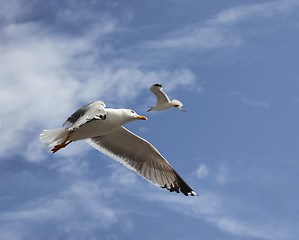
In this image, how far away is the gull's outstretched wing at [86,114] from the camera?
21.3 ft

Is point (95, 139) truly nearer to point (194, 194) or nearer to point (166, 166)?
point (166, 166)

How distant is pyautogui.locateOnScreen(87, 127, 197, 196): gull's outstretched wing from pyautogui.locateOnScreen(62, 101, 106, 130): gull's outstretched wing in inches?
76.7

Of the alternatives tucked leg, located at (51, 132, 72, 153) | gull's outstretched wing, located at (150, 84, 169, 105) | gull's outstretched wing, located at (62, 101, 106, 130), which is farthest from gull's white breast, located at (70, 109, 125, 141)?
gull's outstretched wing, located at (150, 84, 169, 105)

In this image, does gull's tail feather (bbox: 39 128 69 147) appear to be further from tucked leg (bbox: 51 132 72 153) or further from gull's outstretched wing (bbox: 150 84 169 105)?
gull's outstretched wing (bbox: 150 84 169 105)

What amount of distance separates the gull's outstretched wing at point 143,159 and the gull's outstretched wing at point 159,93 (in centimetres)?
318

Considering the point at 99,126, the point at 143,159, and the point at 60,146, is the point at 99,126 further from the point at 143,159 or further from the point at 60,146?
the point at 143,159

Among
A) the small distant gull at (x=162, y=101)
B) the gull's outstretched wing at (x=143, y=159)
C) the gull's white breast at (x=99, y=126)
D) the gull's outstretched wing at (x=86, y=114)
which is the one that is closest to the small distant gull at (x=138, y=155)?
the gull's outstretched wing at (x=143, y=159)

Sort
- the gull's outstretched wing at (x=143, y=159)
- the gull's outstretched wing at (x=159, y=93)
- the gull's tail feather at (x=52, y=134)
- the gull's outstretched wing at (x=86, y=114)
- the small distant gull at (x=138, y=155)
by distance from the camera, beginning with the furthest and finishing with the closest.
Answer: the gull's outstretched wing at (x=159, y=93) → the gull's outstretched wing at (x=143, y=159) → the small distant gull at (x=138, y=155) → the gull's tail feather at (x=52, y=134) → the gull's outstretched wing at (x=86, y=114)

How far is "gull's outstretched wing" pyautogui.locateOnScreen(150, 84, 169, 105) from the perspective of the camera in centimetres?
1210

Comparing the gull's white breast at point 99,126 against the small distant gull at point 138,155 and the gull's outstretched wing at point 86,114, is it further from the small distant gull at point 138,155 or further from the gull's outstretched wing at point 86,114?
the gull's outstretched wing at point 86,114

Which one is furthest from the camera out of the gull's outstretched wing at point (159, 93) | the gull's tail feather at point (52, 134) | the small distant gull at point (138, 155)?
the gull's outstretched wing at point (159, 93)

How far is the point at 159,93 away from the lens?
12328 millimetres

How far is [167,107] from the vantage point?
41.2 ft

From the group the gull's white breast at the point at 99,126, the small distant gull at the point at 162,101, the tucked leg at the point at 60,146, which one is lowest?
the tucked leg at the point at 60,146
